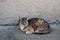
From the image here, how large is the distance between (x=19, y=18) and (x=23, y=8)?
228mm

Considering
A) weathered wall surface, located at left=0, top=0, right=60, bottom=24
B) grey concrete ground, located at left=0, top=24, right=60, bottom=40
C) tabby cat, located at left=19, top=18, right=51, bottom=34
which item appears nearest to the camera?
grey concrete ground, located at left=0, top=24, right=60, bottom=40

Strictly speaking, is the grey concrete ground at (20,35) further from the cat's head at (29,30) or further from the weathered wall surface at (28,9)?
the weathered wall surface at (28,9)

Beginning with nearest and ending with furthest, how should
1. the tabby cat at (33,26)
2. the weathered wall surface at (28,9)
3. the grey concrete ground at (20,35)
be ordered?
the grey concrete ground at (20,35)
the tabby cat at (33,26)
the weathered wall surface at (28,9)

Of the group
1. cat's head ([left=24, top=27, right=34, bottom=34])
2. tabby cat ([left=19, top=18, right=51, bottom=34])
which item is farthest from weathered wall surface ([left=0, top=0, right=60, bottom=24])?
cat's head ([left=24, top=27, right=34, bottom=34])

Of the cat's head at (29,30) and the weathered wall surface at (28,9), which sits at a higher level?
the weathered wall surface at (28,9)

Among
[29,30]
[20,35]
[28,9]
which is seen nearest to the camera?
[20,35]

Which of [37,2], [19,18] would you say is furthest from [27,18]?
[37,2]

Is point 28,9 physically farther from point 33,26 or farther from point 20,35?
point 20,35

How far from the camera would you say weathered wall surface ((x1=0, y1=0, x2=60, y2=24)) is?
3123mm

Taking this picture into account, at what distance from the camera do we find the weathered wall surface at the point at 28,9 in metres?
3.12

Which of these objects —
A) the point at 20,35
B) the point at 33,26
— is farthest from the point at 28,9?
the point at 20,35

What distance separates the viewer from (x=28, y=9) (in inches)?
125

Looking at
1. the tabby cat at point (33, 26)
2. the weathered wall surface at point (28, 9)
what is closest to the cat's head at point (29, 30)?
the tabby cat at point (33, 26)

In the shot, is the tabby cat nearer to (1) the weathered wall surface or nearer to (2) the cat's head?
(2) the cat's head
